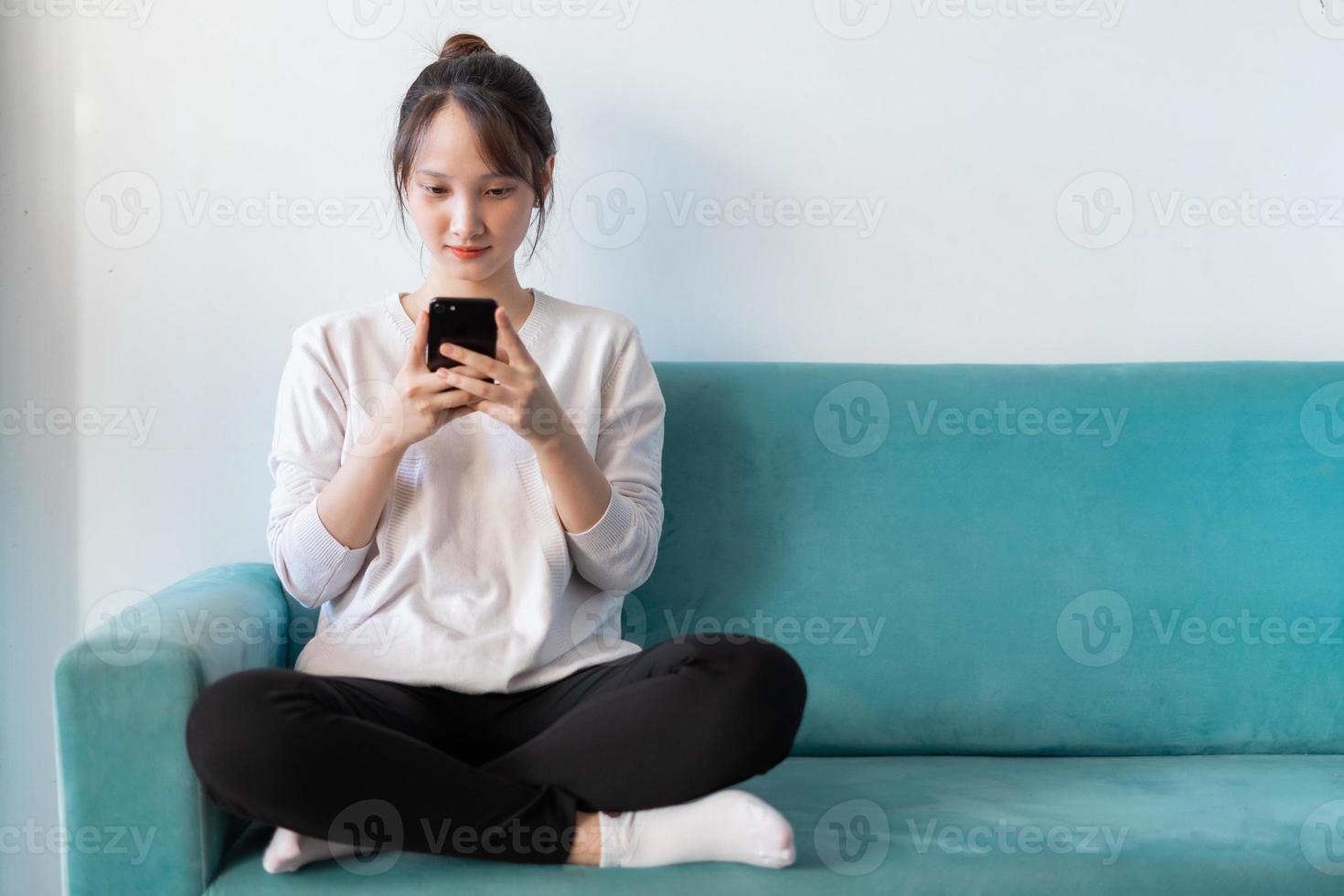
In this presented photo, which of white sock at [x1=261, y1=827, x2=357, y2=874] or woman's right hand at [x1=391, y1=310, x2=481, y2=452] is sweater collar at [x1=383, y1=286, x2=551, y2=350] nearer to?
woman's right hand at [x1=391, y1=310, x2=481, y2=452]

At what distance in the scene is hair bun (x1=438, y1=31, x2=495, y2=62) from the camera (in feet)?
5.27

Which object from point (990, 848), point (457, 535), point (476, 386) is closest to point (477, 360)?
point (476, 386)

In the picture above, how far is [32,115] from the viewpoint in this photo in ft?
6.06

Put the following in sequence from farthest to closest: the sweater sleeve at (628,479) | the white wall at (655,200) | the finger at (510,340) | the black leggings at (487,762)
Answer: the white wall at (655,200) → the sweater sleeve at (628,479) → the finger at (510,340) → the black leggings at (487,762)

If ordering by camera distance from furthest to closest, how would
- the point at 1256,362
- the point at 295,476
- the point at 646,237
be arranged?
the point at 646,237, the point at 1256,362, the point at 295,476

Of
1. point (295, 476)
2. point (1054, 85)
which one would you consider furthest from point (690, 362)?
point (1054, 85)

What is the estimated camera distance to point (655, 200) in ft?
6.31

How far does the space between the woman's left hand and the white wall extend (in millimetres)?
552

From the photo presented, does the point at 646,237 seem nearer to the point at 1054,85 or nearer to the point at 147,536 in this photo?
the point at 1054,85

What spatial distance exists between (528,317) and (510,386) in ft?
0.95

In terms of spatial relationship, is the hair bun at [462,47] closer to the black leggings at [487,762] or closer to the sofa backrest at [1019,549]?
the sofa backrest at [1019,549]

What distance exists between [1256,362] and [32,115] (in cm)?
188

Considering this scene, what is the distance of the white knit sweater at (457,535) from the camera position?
1443mm

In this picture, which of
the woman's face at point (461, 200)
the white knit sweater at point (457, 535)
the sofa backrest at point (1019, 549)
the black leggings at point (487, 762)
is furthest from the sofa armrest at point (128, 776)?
the woman's face at point (461, 200)
